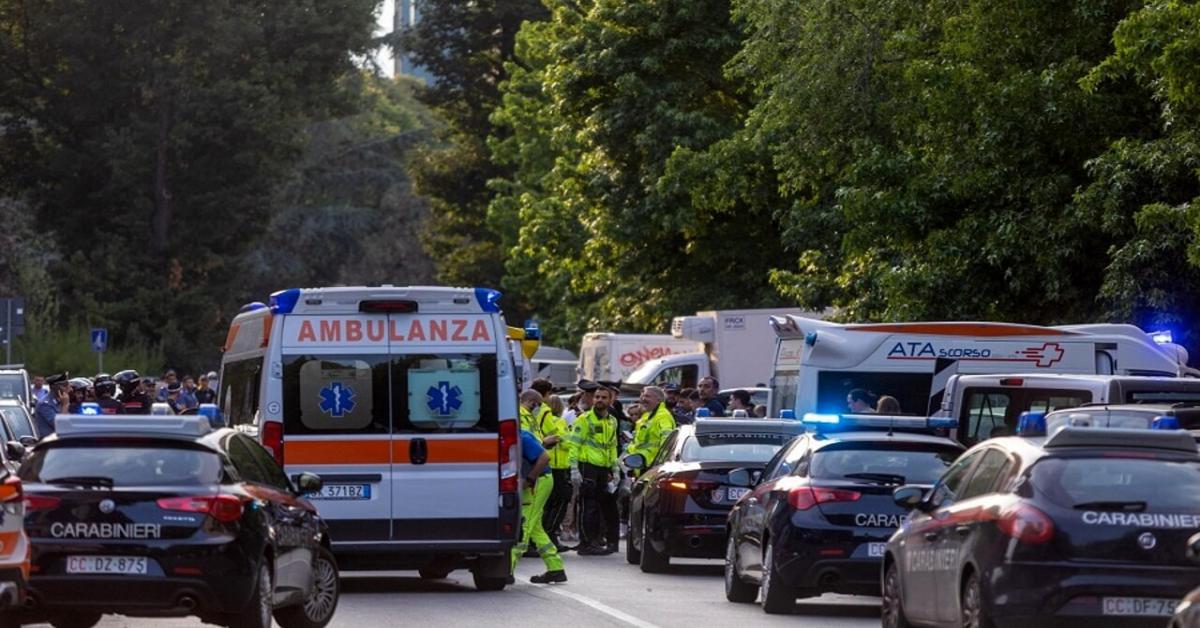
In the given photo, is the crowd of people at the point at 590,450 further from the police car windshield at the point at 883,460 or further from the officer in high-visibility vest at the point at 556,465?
the police car windshield at the point at 883,460

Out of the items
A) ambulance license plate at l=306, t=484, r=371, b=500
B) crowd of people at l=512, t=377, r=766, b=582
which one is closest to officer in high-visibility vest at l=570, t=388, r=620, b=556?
crowd of people at l=512, t=377, r=766, b=582

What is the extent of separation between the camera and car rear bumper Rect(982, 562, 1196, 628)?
12227 mm

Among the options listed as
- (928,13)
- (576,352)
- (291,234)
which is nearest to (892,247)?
(928,13)

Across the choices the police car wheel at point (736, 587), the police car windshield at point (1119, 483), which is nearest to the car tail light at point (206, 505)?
the police car windshield at point (1119, 483)

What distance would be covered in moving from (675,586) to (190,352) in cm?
4972

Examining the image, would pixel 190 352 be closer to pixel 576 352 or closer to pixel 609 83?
pixel 576 352

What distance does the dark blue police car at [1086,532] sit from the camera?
482 inches

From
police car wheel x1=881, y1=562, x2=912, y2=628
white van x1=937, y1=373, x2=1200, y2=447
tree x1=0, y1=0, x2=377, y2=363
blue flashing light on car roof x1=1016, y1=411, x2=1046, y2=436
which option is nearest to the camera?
blue flashing light on car roof x1=1016, y1=411, x2=1046, y2=436

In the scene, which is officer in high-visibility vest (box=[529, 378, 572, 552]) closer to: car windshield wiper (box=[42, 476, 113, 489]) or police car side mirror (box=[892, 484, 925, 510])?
police car side mirror (box=[892, 484, 925, 510])

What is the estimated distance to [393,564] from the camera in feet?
62.7

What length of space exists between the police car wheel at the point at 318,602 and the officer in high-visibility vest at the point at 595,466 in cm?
953

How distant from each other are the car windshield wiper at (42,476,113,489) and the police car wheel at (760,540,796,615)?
17.2 feet

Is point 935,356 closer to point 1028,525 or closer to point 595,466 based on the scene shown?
point 595,466

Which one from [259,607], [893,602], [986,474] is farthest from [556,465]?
[986,474]
